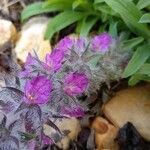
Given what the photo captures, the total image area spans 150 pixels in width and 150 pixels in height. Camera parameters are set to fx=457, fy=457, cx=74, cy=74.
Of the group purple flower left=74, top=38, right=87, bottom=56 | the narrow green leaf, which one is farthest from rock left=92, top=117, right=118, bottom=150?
purple flower left=74, top=38, right=87, bottom=56

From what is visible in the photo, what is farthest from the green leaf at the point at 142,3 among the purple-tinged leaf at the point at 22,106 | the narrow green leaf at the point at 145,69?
the purple-tinged leaf at the point at 22,106

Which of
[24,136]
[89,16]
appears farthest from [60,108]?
[89,16]

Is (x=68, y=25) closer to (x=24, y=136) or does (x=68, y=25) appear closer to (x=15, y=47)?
(x=15, y=47)

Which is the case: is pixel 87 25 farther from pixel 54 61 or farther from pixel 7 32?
pixel 54 61

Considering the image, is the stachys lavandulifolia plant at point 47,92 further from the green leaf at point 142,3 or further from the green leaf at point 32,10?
the green leaf at point 32,10

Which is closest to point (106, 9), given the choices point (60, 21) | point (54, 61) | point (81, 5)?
point (81, 5)
